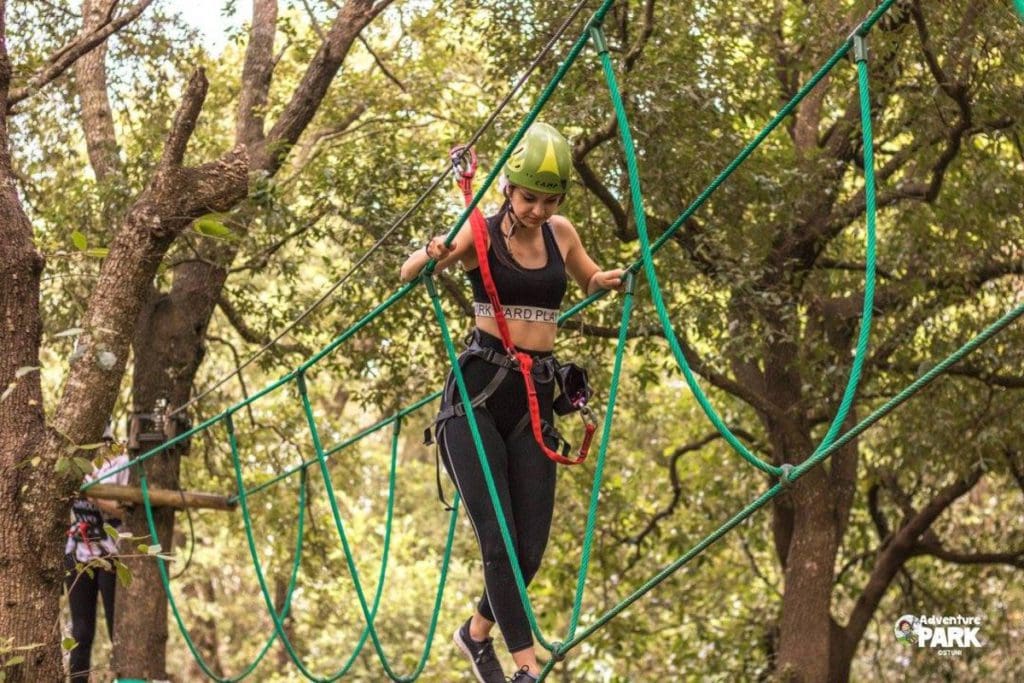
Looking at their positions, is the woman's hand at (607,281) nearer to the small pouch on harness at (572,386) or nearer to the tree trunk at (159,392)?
the small pouch on harness at (572,386)

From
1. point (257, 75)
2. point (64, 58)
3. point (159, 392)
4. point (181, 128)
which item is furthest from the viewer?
point (257, 75)

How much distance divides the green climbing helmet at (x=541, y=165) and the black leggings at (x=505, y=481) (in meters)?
0.34

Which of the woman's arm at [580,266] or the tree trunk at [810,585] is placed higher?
the tree trunk at [810,585]

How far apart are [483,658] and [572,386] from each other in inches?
22.6

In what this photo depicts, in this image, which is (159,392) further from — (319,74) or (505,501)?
(505,501)

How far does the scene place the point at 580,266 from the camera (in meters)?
2.96

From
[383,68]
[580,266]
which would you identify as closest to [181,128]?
[580,266]

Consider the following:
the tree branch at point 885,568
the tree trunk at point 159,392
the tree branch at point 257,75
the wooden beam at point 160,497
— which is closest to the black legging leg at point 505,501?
the wooden beam at point 160,497

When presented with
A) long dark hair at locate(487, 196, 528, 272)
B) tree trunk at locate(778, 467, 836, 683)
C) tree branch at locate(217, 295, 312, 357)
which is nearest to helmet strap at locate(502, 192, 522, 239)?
long dark hair at locate(487, 196, 528, 272)

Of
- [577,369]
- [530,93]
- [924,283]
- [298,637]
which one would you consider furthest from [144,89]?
[298,637]

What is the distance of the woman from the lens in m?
2.72

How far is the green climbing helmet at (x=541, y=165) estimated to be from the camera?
2.68 meters

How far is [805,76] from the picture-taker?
7266 millimetres

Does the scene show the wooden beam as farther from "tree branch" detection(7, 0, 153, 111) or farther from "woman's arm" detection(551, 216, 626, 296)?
"woman's arm" detection(551, 216, 626, 296)
